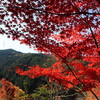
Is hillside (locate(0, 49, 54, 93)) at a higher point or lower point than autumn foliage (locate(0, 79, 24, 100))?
lower

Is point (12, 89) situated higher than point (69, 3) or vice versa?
point (69, 3)

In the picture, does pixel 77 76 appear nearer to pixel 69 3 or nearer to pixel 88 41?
pixel 88 41

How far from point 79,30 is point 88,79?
7.45ft

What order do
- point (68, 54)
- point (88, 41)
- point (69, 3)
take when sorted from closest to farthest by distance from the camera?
point (69, 3) < point (68, 54) < point (88, 41)

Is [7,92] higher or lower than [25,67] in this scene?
higher

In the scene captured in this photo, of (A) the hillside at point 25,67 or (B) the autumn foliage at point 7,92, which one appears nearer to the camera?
(B) the autumn foliage at point 7,92

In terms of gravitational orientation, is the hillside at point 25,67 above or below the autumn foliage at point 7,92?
below

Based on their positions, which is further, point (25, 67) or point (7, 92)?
point (25, 67)

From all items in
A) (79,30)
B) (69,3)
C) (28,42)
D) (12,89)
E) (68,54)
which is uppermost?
(69,3)

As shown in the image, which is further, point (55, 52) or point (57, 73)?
point (57, 73)

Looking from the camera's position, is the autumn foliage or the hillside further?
the hillside

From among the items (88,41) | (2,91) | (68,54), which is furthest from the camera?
(2,91)

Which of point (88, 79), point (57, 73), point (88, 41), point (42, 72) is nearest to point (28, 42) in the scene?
point (42, 72)

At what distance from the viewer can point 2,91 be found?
24.9 m
